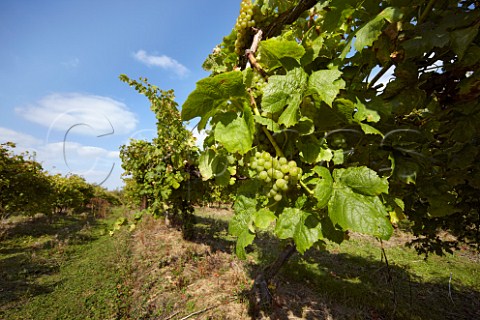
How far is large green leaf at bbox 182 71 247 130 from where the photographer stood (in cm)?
101

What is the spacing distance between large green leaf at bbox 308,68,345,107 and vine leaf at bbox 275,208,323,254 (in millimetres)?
533

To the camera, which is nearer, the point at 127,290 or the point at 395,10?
the point at 395,10

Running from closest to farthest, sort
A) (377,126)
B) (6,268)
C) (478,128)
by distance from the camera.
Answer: (377,126) → (478,128) → (6,268)

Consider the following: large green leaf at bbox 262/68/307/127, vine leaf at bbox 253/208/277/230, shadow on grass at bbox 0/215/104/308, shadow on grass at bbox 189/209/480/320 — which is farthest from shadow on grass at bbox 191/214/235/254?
large green leaf at bbox 262/68/307/127

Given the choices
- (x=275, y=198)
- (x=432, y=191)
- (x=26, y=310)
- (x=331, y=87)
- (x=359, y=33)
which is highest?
(x=359, y=33)

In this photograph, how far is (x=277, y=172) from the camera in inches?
43.8

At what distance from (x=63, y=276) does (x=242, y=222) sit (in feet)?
26.8

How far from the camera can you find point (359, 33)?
1.07 metres

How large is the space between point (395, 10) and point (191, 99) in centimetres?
93

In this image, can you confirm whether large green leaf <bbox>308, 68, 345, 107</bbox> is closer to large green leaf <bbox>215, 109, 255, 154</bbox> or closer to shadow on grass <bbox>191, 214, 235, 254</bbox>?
large green leaf <bbox>215, 109, 255, 154</bbox>

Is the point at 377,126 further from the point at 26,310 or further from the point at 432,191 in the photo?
the point at 26,310

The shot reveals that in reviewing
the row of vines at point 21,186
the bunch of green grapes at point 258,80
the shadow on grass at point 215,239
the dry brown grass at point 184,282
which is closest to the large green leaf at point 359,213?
the bunch of green grapes at point 258,80

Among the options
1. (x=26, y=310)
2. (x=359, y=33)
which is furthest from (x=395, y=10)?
(x=26, y=310)

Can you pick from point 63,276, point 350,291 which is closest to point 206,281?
point 350,291
